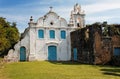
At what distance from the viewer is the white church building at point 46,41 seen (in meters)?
40.0

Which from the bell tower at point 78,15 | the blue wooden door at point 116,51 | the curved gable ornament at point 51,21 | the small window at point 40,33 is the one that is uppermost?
the bell tower at point 78,15

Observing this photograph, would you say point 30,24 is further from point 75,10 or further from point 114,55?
point 75,10

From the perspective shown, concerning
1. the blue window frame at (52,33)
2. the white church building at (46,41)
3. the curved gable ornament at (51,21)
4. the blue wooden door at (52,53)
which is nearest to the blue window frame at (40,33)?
the white church building at (46,41)

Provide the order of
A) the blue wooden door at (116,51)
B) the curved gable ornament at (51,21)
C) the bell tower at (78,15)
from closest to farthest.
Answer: the blue wooden door at (116,51) → the curved gable ornament at (51,21) → the bell tower at (78,15)

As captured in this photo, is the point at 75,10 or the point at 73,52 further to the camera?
the point at 75,10

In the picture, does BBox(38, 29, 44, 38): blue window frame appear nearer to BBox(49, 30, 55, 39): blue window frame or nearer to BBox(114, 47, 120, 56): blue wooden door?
BBox(49, 30, 55, 39): blue window frame

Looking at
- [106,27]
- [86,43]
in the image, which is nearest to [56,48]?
[86,43]

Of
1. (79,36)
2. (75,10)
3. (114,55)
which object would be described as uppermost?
(75,10)

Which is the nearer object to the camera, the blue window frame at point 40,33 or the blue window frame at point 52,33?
the blue window frame at point 40,33

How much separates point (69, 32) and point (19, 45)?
7.65 metres

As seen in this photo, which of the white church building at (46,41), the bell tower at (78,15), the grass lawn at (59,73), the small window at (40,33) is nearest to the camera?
the grass lawn at (59,73)

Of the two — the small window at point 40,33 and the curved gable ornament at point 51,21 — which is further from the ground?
the curved gable ornament at point 51,21

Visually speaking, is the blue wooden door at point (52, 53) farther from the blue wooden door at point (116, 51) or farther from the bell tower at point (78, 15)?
the bell tower at point (78, 15)

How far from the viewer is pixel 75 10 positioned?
190 ft
